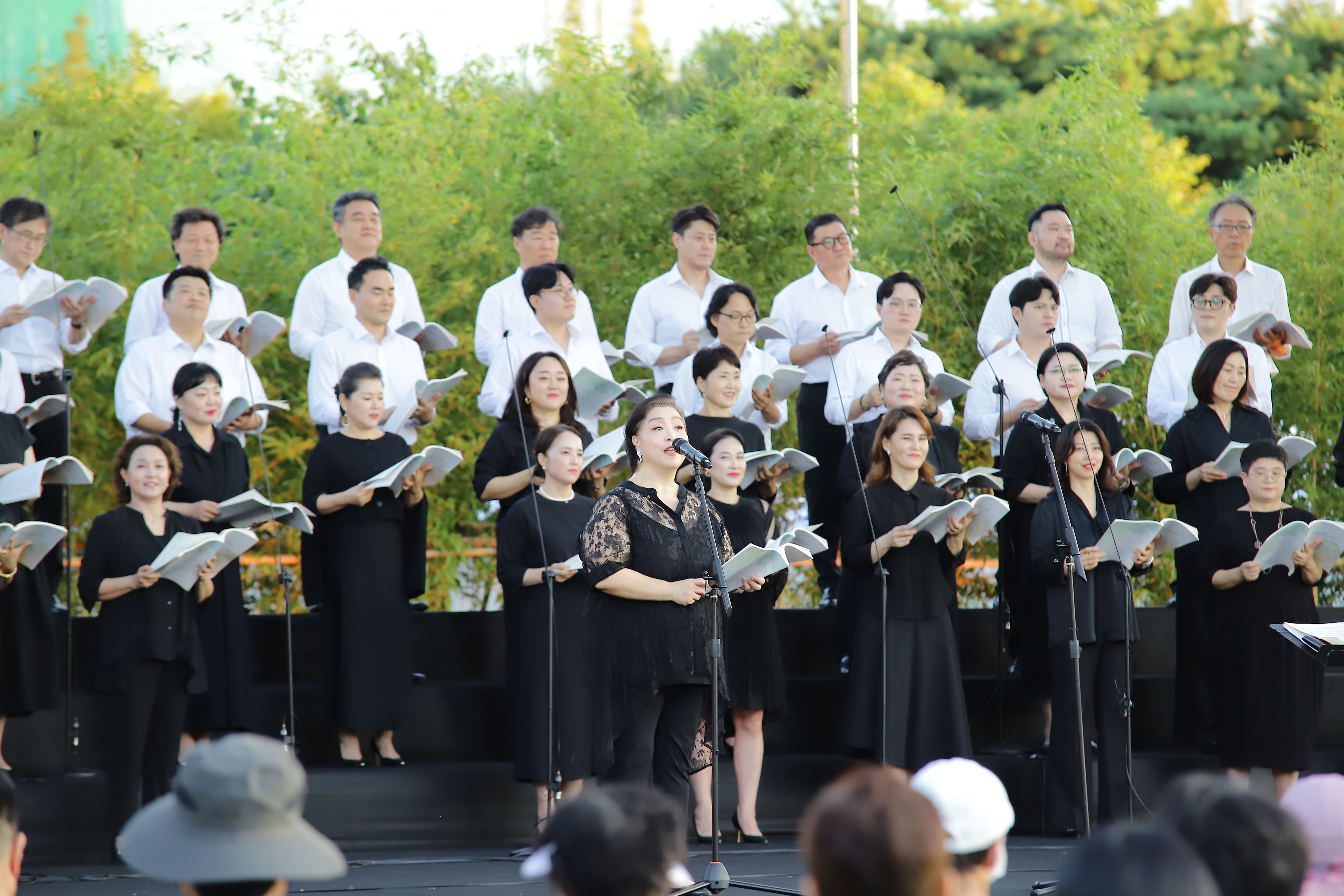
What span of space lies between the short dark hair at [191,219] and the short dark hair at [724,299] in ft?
6.57

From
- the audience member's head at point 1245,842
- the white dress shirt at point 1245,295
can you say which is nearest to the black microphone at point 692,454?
the audience member's head at point 1245,842

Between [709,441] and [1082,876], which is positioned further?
A: [709,441]

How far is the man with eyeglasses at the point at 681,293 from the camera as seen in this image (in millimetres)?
6715

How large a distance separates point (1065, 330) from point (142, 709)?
12.9 ft

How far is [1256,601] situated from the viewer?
5730mm

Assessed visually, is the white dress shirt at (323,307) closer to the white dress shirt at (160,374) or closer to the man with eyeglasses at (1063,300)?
the white dress shirt at (160,374)

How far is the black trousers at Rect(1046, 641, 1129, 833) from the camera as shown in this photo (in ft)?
18.4

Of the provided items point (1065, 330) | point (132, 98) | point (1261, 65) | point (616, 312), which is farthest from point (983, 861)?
point (1261, 65)

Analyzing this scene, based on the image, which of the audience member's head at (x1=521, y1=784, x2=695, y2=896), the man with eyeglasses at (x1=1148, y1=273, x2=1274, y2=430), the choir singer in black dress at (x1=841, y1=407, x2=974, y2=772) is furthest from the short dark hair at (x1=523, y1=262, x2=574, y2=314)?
the audience member's head at (x1=521, y1=784, x2=695, y2=896)

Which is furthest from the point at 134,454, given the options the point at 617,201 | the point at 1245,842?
the point at 1245,842

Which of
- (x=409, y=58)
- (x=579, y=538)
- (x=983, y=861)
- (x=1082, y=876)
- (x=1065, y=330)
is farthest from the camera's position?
(x=409, y=58)

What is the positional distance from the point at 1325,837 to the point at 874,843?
742mm

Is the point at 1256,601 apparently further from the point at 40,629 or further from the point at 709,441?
the point at 40,629

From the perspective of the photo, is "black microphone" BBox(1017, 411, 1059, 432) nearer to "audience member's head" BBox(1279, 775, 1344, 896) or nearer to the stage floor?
the stage floor
